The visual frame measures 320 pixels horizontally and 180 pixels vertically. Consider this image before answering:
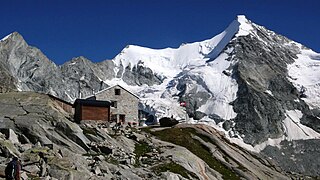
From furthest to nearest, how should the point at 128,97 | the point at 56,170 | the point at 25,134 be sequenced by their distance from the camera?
the point at 128,97, the point at 25,134, the point at 56,170

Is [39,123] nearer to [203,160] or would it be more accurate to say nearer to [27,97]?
[27,97]

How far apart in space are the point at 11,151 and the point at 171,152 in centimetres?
2270

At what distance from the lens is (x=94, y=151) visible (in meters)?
44.1

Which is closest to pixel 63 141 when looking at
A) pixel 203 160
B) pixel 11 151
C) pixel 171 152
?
pixel 11 151

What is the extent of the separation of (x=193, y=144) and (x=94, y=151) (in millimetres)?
23464

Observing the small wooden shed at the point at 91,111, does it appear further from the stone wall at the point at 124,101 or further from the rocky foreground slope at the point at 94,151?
the stone wall at the point at 124,101

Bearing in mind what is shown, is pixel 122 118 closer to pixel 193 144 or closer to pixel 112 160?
pixel 193 144

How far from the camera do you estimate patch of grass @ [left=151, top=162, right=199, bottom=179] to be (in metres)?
43.5

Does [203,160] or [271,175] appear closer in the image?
[203,160]

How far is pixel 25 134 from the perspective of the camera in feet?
135

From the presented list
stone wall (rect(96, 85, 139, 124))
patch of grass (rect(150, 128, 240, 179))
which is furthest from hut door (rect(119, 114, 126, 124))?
patch of grass (rect(150, 128, 240, 179))

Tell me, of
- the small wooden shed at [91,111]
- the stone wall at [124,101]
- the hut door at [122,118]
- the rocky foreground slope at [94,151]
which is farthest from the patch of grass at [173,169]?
the stone wall at [124,101]

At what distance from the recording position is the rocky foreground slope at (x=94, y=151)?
32562 mm

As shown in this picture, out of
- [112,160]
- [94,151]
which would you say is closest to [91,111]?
[94,151]
